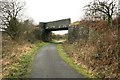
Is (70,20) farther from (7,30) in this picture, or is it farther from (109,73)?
(109,73)

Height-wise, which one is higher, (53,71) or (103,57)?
(103,57)

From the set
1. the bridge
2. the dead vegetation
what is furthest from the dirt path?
the bridge

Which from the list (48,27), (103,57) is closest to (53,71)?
(103,57)

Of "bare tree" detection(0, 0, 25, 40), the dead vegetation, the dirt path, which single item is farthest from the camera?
"bare tree" detection(0, 0, 25, 40)

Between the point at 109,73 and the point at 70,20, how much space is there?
34.2 meters

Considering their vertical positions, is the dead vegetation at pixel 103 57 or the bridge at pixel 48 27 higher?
the bridge at pixel 48 27

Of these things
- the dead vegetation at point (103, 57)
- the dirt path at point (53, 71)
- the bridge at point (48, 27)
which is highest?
the bridge at point (48, 27)

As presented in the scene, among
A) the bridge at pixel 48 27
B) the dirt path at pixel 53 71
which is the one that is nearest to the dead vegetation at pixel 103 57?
the dirt path at pixel 53 71

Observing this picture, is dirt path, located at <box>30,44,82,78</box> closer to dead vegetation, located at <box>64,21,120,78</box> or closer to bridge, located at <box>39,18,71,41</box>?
dead vegetation, located at <box>64,21,120,78</box>

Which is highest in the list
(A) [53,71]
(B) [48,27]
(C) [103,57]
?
(B) [48,27]

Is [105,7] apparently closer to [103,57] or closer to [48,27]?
[103,57]

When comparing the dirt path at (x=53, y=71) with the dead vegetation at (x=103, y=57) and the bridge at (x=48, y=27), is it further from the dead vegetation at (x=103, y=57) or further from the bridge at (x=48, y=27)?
the bridge at (x=48, y=27)

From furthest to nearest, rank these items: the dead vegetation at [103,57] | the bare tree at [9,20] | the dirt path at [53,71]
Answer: the bare tree at [9,20], the dead vegetation at [103,57], the dirt path at [53,71]

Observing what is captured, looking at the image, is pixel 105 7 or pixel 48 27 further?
pixel 48 27
